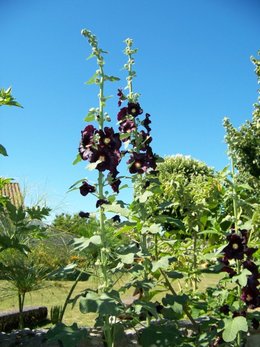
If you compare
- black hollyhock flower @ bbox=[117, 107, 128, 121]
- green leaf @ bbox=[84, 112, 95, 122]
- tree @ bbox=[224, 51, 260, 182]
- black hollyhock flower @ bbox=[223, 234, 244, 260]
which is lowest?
black hollyhock flower @ bbox=[223, 234, 244, 260]

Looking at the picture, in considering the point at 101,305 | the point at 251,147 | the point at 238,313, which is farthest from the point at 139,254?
the point at 251,147

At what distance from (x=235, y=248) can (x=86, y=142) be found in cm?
107

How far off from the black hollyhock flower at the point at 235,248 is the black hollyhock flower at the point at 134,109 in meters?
0.96

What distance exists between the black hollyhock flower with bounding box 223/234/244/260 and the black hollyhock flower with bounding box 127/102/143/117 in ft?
3.14

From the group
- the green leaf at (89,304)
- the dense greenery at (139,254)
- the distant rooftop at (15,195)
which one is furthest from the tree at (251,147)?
the green leaf at (89,304)

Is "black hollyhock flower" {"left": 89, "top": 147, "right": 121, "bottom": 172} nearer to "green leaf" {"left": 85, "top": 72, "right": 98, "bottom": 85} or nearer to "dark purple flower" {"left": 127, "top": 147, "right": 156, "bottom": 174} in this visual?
"dark purple flower" {"left": 127, "top": 147, "right": 156, "bottom": 174}

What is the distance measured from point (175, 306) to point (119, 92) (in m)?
1.38

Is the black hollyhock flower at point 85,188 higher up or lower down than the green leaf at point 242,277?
higher up

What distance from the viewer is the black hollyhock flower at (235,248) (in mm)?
2416

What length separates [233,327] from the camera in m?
2.29

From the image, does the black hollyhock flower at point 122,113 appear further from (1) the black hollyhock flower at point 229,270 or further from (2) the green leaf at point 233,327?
(2) the green leaf at point 233,327

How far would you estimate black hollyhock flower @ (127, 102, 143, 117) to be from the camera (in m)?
2.62

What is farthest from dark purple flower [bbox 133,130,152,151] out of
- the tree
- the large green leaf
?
the tree

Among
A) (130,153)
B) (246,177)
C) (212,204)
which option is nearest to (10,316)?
(212,204)
